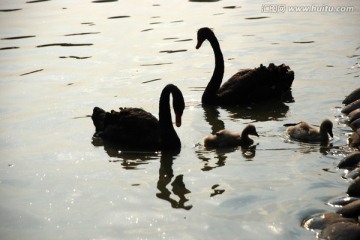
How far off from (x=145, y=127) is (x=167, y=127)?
0.39 meters

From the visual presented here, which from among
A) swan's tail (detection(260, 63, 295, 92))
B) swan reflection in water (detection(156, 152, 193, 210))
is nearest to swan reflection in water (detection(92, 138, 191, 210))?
swan reflection in water (detection(156, 152, 193, 210))

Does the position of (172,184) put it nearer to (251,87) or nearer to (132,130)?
(132,130)

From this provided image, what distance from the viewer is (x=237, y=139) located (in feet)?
31.4

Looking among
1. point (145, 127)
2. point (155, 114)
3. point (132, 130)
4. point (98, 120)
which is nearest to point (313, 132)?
point (145, 127)

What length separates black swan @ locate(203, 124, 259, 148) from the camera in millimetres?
9516

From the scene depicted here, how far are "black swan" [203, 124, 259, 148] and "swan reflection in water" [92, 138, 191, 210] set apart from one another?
1.49 feet

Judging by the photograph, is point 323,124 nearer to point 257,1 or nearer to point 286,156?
point 286,156

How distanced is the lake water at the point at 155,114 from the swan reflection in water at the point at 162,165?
1.1 inches

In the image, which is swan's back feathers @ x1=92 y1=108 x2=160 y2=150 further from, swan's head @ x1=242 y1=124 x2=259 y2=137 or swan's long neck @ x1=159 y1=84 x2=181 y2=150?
swan's head @ x1=242 y1=124 x2=259 y2=137

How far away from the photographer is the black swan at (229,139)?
9516 mm

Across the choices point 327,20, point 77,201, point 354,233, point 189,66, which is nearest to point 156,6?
point 327,20

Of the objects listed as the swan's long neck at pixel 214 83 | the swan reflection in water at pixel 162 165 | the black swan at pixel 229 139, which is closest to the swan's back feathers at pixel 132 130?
the swan reflection in water at pixel 162 165

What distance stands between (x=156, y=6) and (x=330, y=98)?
33.7 feet

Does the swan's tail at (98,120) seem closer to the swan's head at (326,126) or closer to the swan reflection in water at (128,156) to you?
the swan reflection in water at (128,156)
